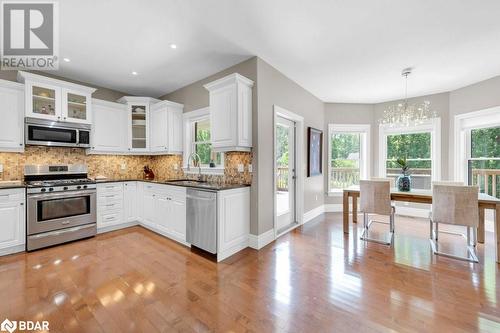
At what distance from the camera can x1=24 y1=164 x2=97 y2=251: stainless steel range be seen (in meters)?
3.07

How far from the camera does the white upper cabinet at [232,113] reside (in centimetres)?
297

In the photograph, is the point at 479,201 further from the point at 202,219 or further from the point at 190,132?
the point at 190,132

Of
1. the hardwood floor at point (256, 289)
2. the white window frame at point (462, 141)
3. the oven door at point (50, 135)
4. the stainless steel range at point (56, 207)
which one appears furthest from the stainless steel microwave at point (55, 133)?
the white window frame at point (462, 141)

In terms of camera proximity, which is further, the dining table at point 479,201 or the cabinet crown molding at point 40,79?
the cabinet crown molding at point 40,79

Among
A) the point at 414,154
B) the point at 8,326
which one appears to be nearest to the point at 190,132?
the point at 8,326

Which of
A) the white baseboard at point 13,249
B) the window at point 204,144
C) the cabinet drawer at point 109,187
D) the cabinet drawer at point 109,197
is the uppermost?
the window at point 204,144

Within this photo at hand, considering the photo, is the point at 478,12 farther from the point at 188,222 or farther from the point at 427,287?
the point at 188,222

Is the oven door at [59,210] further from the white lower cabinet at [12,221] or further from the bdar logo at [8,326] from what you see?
the bdar logo at [8,326]

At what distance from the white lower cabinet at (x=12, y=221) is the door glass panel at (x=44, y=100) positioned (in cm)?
128

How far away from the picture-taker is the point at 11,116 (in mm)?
3189

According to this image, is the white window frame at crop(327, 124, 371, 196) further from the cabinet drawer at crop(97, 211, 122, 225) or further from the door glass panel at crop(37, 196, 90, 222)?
the door glass panel at crop(37, 196, 90, 222)

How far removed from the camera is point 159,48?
294 cm

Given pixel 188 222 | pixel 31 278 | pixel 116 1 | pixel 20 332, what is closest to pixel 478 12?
pixel 116 1

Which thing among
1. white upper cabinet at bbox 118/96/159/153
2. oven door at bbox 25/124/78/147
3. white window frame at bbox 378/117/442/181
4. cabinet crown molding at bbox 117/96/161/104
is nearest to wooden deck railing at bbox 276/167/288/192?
white window frame at bbox 378/117/442/181
